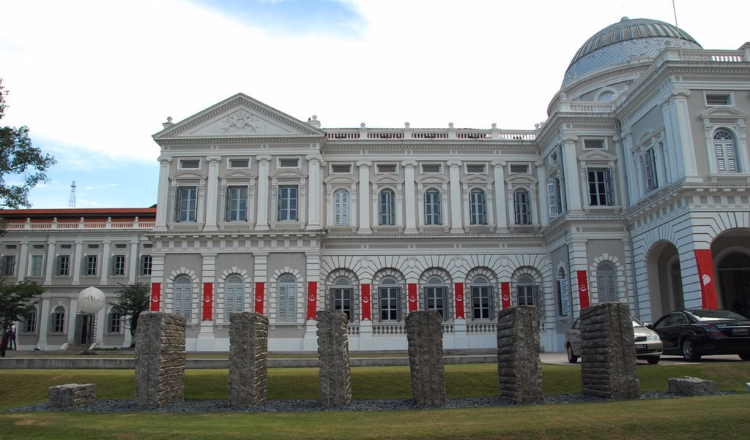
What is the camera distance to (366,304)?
3516 centimetres

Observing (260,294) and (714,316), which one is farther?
(260,294)

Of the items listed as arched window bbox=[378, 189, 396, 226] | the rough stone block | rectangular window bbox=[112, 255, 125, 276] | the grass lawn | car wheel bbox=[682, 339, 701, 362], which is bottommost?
the grass lawn

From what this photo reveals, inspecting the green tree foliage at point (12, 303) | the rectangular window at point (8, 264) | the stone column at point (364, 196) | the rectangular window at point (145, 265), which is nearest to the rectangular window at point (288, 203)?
the stone column at point (364, 196)

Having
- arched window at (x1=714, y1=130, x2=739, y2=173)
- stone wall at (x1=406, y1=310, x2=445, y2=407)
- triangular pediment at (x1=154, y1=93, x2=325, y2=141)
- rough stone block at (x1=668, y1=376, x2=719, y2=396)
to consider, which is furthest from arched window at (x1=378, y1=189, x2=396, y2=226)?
rough stone block at (x1=668, y1=376, x2=719, y2=396)

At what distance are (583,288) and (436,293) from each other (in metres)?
8.11

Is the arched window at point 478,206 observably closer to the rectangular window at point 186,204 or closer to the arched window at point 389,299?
the arched window at point 389,299

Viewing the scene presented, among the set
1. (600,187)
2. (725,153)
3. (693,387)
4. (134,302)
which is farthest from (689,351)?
(134,302)

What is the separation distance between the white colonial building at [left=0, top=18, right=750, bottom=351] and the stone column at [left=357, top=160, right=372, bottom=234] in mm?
114

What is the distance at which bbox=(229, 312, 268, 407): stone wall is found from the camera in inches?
522

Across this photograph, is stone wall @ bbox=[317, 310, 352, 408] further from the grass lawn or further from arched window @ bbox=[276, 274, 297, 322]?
arched window @ bbox=[276, 274, 297, 322]

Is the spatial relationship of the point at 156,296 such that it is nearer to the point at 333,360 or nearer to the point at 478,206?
the point at 478,206

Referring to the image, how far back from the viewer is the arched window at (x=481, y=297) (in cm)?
3578

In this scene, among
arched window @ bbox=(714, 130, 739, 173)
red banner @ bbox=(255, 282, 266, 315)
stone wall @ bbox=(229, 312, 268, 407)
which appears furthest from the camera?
red banner @ bbox=(255, 282, 266, 315)

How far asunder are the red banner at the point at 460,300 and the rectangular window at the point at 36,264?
122 feet
